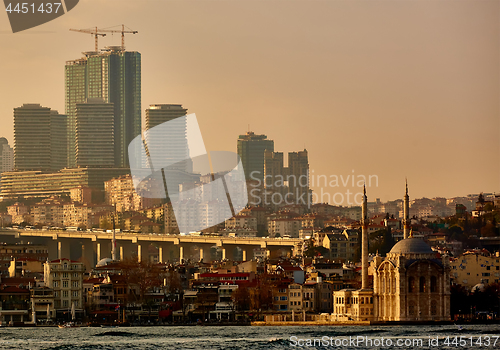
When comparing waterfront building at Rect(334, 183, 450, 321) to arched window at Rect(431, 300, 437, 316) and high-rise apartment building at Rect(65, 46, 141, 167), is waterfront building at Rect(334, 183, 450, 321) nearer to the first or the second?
arched window at Rect(431, 300, 437, 316)

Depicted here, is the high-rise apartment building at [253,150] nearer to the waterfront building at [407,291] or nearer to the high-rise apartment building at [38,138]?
the high-rise apartment building at [38,138]

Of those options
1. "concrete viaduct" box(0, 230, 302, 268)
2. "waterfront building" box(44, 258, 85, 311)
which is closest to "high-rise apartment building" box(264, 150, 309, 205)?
"concrete viaduct" box(0, 230, 302, 268)

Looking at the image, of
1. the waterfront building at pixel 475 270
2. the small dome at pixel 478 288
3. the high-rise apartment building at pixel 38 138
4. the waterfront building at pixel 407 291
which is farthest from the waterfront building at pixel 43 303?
the high-rise apartment building at pixel 38 138

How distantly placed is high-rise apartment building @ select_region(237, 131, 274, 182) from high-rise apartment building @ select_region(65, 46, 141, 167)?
1911 centimetres

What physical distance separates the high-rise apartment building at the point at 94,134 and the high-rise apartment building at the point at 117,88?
4.11m

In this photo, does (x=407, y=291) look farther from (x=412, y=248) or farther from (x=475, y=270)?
(x=475, y=270)

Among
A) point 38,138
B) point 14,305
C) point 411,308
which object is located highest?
point 38,138

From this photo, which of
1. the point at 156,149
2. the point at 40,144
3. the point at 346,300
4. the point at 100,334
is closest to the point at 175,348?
the point at 100,334

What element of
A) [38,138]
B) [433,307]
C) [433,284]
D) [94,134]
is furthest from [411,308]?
[94,134]

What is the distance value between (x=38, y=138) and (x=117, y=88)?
52.9 ft

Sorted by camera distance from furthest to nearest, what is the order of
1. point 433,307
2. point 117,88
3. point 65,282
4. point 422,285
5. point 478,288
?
point 117,88
point 478,288
point 65,282
point 422,285
point 433,307

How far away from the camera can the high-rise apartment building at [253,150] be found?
408 ft

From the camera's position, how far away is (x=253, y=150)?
424 ft

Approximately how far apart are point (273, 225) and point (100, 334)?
60.9 meters
